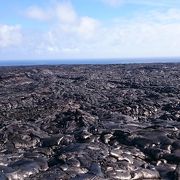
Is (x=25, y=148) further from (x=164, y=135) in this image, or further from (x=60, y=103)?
(x=60, y=103)

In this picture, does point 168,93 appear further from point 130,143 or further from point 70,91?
point 130,143

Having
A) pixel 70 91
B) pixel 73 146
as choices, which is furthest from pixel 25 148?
pixel 70 91

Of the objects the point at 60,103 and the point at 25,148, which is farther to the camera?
the point at 60,103

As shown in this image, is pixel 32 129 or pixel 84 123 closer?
pixel 32 129

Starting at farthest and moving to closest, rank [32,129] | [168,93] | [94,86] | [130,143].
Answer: [94,86] < [168,93] < [32,129] < [130,143]

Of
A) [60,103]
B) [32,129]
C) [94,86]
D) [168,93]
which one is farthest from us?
[94,86]

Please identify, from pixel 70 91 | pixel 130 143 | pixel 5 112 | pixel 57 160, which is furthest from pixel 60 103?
pixel 57 160
